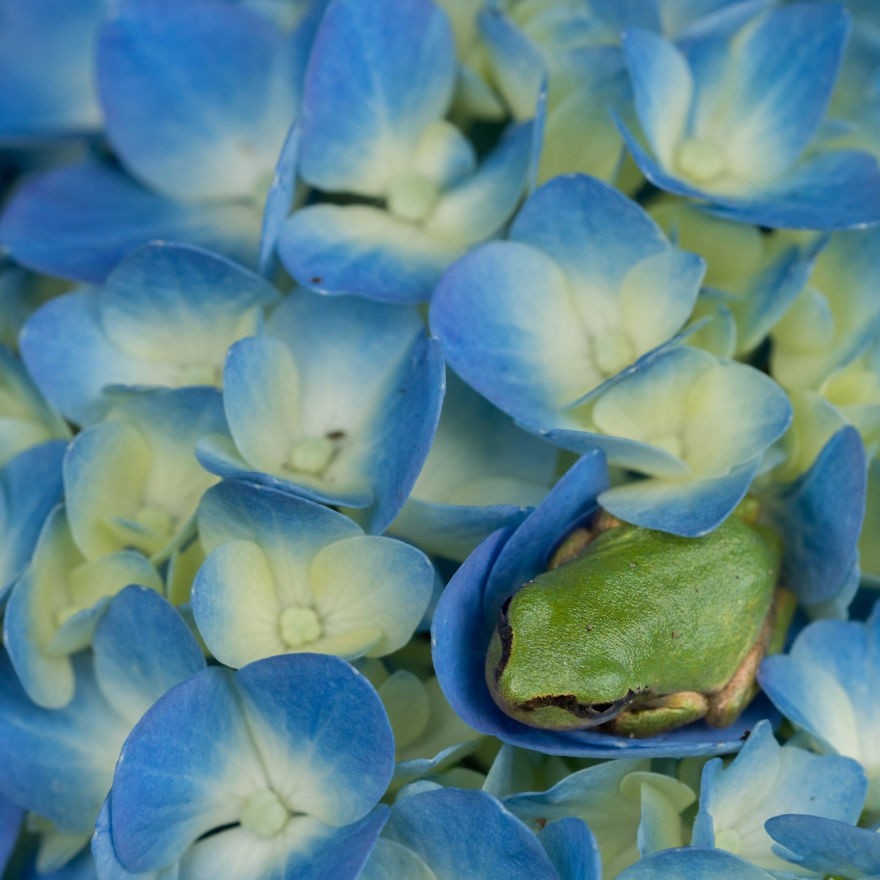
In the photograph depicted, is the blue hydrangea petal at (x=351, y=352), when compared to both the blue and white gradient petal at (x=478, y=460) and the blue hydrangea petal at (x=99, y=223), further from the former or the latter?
the blue hydrangea petal at (x=99, y=223)

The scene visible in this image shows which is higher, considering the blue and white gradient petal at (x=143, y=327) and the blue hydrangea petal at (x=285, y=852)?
the blue and white gradient petal at (x=143, y=327)

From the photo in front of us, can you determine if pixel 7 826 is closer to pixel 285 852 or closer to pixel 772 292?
pixel 285 852

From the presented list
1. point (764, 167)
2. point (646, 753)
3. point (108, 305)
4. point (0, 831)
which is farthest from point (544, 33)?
point (0, 831)

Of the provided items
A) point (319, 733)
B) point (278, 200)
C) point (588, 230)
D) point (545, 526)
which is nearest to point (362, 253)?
point (278, 200)

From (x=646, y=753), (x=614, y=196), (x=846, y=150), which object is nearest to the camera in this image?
(x=646, y=753)

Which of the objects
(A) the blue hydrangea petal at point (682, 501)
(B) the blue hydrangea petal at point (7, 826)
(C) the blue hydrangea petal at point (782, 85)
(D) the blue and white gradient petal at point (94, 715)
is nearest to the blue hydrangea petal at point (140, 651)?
(D) the blue and white gradient petal at point (94, 715)

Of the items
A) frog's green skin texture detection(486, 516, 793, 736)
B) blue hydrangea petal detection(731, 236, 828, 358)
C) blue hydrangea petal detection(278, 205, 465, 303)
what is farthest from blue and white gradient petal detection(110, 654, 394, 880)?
blue hydrangea petal detection(731, 236, 828, 358)

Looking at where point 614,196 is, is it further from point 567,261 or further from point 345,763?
point 345,763
